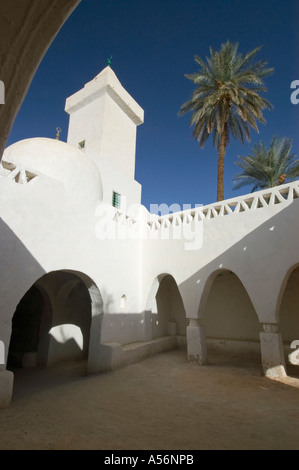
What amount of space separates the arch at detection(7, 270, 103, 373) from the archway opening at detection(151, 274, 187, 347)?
11.0 ft

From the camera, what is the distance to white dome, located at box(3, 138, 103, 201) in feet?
26.4

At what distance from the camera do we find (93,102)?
14.4m

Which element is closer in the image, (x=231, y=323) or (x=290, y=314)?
(x=290, y=314)

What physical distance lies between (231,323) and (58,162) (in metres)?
9.77

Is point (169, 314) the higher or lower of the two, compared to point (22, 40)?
lower

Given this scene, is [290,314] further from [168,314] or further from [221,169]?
[221,169]

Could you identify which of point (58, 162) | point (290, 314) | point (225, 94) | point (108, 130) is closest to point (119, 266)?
point (58, 162)

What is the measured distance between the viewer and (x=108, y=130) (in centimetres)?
1380

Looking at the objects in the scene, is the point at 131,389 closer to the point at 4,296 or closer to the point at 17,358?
the point at 4,296

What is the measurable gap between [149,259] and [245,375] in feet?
18.1

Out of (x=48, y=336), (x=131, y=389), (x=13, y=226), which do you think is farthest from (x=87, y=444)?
(x=48, y=336)

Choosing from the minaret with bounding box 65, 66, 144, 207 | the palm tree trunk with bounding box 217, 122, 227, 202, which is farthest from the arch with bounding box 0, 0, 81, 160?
the palm tree trunk with bounding box 217, 122, 227, 202

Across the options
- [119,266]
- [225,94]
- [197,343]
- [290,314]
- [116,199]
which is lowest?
[197,343]

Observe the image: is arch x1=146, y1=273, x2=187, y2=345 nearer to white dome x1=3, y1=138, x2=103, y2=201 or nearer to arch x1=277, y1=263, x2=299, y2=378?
arch x1=277, y1=263, x2=299, y2=378
